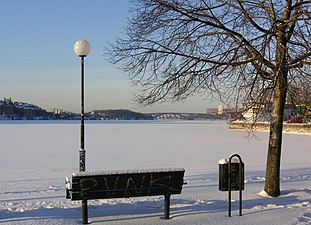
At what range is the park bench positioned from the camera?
6.58 m

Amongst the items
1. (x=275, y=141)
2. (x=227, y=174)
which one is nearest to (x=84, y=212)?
(x=227, y=174)

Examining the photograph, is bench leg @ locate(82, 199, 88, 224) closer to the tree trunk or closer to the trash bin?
the trash bin

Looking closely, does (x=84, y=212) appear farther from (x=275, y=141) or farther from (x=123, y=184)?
A: (x=275, y=141)

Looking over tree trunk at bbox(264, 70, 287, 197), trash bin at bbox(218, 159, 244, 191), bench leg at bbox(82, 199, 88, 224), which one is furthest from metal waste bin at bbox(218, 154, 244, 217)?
bench leg at bbox(82, 199, 88, 224)

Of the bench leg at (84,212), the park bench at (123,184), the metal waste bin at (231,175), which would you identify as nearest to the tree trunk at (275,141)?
the metal waste bin at (231,175)

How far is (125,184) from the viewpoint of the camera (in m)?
6.81

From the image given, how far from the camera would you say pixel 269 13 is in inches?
343

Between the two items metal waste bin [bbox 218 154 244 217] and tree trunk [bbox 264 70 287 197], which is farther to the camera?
tree trunk [bbox 264 70 287 197]

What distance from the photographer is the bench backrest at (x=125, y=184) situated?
6586 millimetres

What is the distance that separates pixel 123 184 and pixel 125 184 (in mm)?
36

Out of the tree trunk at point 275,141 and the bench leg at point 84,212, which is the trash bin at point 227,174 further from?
the bench leg at point 84,212

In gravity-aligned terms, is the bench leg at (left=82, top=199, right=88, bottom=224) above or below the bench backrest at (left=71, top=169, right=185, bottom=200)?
below

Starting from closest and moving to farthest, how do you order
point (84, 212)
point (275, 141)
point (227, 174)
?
point (84, 212), point (227, 174), point (275, 141)

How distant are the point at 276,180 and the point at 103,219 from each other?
447 cm
